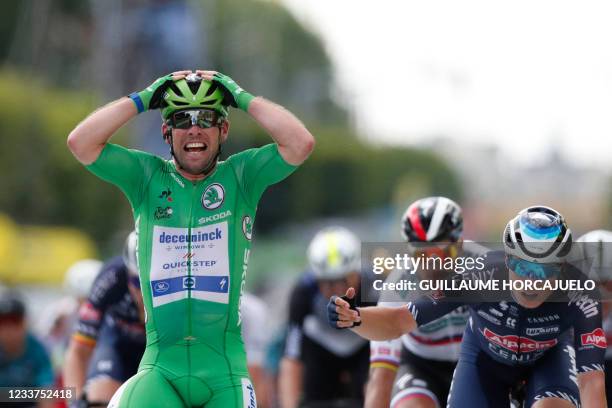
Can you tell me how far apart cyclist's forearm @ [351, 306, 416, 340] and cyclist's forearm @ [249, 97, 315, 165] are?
0.97 m

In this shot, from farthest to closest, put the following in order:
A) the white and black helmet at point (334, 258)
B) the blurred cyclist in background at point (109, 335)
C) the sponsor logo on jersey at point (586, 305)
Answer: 1. the white and black helmet at point (334, 258)
2. the blurred cyclist in background at point (109, 335)
3. the sponsor logo on jersey at point (586, 305)

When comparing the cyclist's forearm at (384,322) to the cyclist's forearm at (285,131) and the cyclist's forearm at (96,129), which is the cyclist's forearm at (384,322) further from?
the cyclist's forearm at (96,129)

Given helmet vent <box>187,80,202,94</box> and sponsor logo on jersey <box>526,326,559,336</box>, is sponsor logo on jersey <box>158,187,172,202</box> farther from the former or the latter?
sponsor logo on jersey <box>526,326,559,336</box>

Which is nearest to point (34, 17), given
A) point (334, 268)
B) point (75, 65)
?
point (75, 65)

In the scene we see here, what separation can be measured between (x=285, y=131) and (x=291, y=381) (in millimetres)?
4752

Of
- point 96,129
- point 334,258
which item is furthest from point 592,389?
point 334,258

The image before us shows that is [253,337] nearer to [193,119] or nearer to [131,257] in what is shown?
[131,257]

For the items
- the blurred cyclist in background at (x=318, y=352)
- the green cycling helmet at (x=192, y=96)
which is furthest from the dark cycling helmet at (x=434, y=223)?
the blurred cyclist in background at (x=318, y=352)

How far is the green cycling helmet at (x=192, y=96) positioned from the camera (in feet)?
19.2

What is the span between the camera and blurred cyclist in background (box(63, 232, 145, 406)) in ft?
28.1

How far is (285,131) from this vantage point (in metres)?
5.86

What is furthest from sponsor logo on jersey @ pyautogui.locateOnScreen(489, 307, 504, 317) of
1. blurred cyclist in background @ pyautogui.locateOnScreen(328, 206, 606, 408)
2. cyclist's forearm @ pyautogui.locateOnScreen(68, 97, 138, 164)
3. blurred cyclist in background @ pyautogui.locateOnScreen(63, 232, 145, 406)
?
blurred cyclist in background @ pyautogui.locateOnScreen(63, 232, 145, 406)

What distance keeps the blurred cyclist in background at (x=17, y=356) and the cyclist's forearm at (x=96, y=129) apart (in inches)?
188

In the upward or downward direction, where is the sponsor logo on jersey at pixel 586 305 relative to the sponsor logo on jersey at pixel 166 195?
downward
